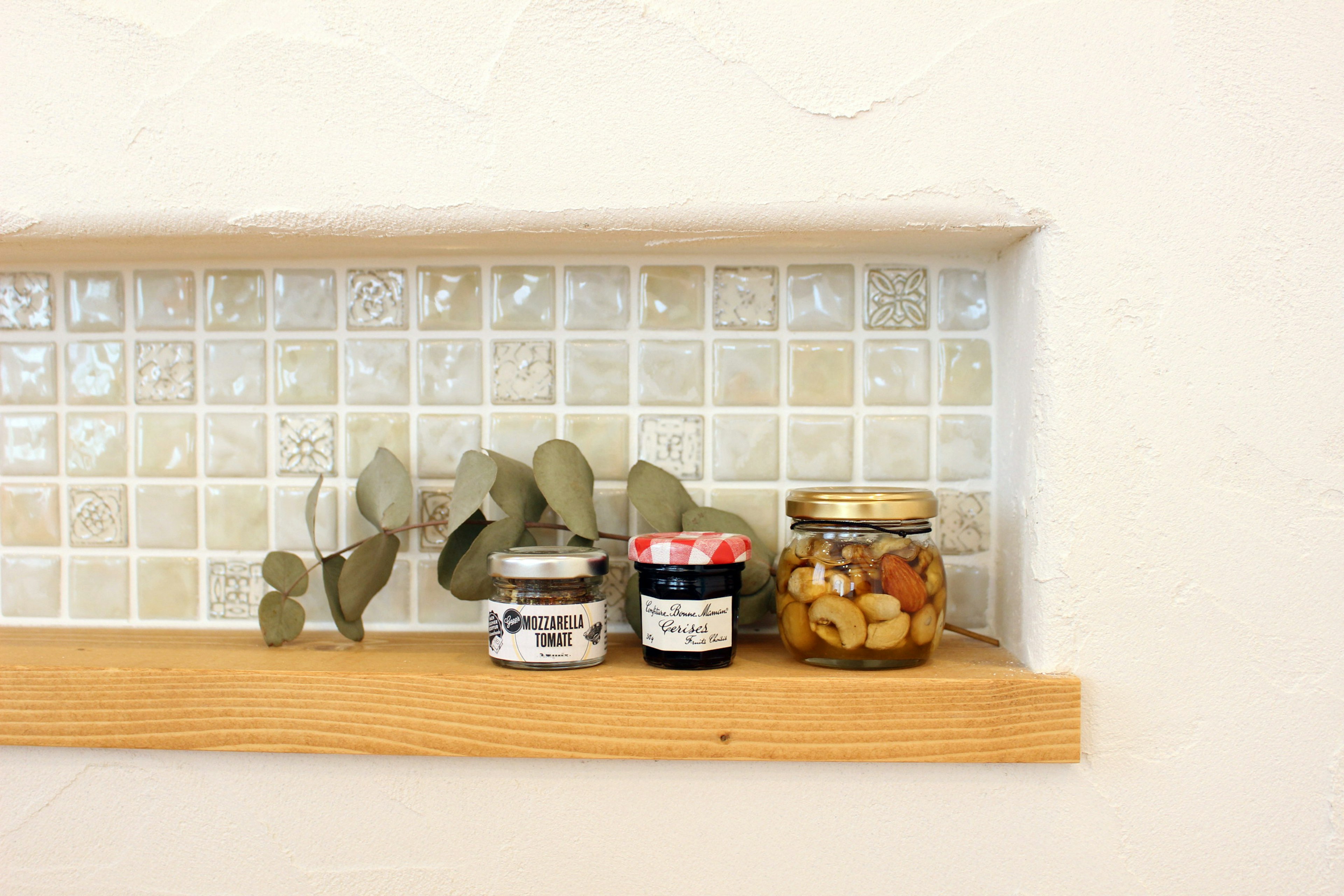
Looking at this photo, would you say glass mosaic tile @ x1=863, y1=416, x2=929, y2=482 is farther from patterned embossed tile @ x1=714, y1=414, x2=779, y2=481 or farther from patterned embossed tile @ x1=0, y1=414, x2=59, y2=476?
patterned embossed tile @ x1=0, y1=414, x2=59, y2=476

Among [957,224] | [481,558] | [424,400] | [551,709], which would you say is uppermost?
[957,224]

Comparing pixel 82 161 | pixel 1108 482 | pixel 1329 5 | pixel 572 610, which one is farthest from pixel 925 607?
pixel 82 161

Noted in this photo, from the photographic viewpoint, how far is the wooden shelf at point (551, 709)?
611mm

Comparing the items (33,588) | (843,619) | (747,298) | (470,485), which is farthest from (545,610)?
(33,588)

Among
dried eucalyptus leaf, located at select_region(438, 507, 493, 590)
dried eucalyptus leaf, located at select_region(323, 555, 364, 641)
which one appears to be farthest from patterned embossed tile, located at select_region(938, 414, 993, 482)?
dried eucalyptus leaf, located at select_region(323, 555, 364, 641)

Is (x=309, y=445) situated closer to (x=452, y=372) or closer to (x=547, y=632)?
(x=452, y=372)

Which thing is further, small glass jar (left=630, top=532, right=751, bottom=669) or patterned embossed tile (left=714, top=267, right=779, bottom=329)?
patterned embossed tile (left=714, top=267, right=779, bottom=329)

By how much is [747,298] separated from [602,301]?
14cm

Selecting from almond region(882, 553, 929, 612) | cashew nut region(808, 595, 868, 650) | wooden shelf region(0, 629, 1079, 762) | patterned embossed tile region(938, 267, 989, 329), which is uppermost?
patterned embossed tile region(938, 267, 989, 329)

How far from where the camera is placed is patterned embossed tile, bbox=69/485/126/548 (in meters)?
0.80

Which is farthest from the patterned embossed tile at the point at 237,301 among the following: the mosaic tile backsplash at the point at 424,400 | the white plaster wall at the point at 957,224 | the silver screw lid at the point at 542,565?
the silver screw lid at the point at 542,565

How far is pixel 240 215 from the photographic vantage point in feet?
2.16

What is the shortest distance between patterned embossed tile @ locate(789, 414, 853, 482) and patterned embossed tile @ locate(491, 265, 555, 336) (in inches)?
10.0

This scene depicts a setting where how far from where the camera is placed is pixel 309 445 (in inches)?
31.2
